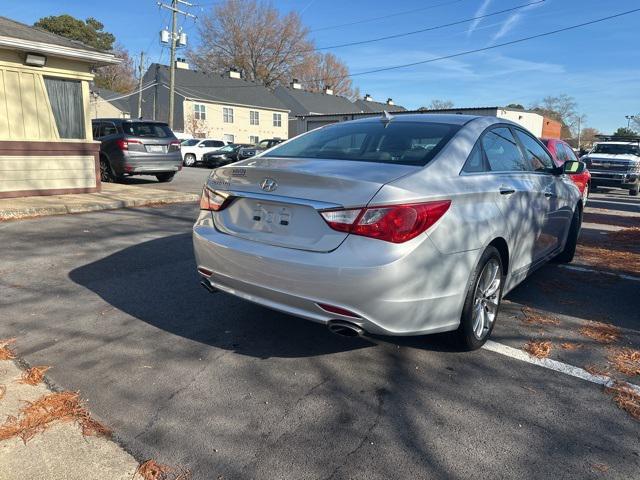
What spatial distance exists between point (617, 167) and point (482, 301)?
16854 mm

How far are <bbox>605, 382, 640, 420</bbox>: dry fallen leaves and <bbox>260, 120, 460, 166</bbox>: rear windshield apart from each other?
5.90 ft

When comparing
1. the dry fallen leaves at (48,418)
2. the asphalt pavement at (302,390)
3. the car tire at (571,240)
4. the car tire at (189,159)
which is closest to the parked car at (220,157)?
the car tire at (189,159)

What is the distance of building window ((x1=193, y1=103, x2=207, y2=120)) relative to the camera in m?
44.1

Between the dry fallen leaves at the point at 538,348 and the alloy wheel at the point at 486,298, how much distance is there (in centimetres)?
31

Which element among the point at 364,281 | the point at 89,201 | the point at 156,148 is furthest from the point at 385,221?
the point at 156,148

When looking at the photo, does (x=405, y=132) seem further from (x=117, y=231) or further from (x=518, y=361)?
(x=117, y=231)

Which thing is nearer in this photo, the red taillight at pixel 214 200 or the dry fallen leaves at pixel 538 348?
the red taillight at pixel 214 200

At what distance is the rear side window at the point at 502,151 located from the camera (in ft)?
12.3

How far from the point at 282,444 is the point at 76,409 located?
3.77 ft

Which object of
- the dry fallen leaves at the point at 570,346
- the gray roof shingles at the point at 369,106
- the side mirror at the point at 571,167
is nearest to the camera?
the dry fallen leaves at the point at 570,346

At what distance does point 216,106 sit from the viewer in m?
46.2

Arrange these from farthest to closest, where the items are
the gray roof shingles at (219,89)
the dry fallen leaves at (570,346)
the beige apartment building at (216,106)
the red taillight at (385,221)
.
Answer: the gray roof shingles at (219,89)
the beige apartment building at (216,106)
the dry fallen leaves at (570,346)
the red taillight at (385,221)

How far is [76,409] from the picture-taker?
2.66m

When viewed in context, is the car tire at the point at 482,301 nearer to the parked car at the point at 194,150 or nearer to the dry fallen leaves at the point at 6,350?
the dry fallen leaves at the point at 6,350
